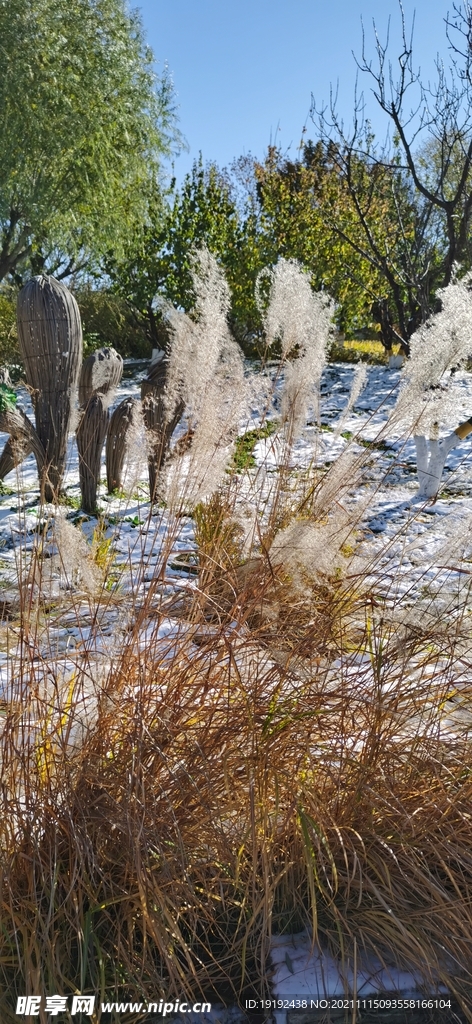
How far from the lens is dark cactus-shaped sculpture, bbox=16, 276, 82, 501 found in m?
4.28

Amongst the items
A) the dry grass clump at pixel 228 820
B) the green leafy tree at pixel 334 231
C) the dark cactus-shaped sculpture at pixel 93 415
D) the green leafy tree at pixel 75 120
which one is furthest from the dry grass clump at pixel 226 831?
the green leafy tree at pixel 75 120

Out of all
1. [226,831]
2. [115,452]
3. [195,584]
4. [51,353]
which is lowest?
[226,831]

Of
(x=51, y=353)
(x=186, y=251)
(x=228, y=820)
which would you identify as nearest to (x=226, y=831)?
(x=228, y=820)

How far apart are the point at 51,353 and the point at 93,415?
1.45 ft

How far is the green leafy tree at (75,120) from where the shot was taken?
10867mm

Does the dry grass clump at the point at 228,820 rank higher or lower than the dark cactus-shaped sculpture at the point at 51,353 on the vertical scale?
lower

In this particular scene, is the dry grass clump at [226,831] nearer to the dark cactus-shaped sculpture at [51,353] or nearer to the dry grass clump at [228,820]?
the dry grass clump at [228,820]

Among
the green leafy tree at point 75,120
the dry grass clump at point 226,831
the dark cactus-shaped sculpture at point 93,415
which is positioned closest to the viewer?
the dry grass clump at point 226,831

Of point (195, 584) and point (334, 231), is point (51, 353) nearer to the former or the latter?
point (195, 584)

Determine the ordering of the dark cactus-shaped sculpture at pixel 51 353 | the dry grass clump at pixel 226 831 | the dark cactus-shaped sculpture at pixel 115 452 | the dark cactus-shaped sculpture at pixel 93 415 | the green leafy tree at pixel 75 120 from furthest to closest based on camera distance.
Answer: the green leafy tree at pixel 75 120 → the dark cactus-shaped sculpture at pixel 115 452 → the dark cactus-shaped sculpture at pixel 93 415 → the dark cactus-shaped sculpture at pixel 51 353 → the dry grass clump at pixel 226 831

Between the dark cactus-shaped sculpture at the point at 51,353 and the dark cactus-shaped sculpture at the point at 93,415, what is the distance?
0.12 metres

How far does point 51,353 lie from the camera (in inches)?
171

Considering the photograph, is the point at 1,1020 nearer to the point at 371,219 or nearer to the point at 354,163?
the point at 354,163

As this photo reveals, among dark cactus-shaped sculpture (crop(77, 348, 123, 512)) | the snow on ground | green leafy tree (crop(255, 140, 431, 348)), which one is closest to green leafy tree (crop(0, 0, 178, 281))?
green leafy tree (crop(255, 140, 431, 348))
